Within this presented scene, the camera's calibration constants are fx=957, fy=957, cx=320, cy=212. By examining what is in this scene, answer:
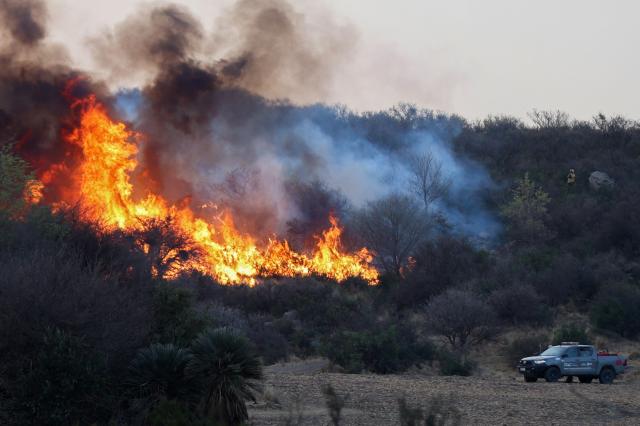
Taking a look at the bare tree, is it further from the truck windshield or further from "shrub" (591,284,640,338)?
the truck windshield

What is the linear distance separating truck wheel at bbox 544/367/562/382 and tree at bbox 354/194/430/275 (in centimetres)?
2522

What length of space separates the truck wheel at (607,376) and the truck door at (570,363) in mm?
848

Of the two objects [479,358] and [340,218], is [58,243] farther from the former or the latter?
[340,218]

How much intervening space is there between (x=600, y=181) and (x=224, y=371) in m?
59.9

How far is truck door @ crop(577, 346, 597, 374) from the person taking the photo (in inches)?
1198

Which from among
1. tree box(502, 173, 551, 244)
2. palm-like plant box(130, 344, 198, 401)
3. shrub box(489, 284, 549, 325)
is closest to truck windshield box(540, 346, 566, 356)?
shrub box(489, 284, 549, 325)

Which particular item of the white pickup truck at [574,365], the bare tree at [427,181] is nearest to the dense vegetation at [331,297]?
the white pickup truck at [574,365]

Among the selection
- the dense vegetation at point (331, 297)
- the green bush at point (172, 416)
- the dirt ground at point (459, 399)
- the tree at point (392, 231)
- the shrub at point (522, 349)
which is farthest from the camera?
the tree at point (392, 231)

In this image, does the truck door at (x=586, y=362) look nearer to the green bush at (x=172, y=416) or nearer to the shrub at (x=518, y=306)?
the shrub at (x=518, y=306)

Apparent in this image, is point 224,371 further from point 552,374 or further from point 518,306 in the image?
point 518,306

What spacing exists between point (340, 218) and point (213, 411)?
42.7 metres

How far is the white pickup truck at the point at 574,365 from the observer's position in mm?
30297

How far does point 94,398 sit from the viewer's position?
15.6 metres

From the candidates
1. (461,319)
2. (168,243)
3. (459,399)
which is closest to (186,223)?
(168,243)
